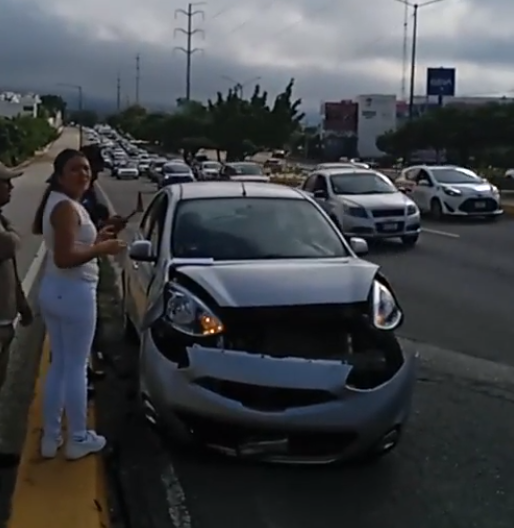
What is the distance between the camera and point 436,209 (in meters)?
28.9

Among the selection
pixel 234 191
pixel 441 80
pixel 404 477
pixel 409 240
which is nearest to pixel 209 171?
pixel 409 240

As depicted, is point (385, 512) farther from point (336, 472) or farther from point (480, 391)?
point (480, 391)

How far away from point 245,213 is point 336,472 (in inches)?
97.4

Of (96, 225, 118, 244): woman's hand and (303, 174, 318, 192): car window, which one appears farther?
(303, 174, 318, 192): car window

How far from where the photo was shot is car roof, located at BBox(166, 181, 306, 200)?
820 centimetres

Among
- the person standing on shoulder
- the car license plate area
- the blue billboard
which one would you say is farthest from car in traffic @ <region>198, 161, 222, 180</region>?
the person standing on shoulder

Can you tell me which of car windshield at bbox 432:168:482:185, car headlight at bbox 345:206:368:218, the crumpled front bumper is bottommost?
car headlight at bbox 345:206:368:218

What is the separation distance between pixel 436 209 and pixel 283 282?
75.6 ft

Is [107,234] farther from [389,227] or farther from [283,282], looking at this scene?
[389,227]

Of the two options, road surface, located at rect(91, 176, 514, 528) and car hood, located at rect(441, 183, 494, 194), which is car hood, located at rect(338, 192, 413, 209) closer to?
car hood, located at rect(441, 183, 494, 194)

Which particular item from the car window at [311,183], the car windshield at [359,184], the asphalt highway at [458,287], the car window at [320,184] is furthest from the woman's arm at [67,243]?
the car window at [311,183]

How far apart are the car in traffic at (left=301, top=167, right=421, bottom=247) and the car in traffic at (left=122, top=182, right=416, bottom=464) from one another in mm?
14173

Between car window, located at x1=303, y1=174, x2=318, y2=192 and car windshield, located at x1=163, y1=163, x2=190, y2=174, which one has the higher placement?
car window, located at x1=303, y1=174, x2=318, y2=192

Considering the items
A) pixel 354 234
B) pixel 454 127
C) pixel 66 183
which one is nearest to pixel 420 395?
pixel 66 183
